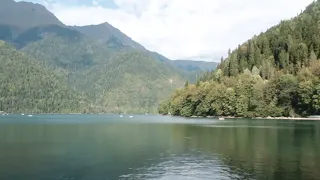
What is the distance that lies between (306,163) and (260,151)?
41.1ft

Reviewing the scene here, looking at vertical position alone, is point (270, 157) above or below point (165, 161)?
above

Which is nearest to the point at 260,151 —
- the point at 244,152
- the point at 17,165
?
the point at 244,152

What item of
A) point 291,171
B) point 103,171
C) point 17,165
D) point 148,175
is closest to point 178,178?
point 148,175

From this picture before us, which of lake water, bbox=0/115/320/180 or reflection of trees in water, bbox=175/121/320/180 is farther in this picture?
reflection of trees in water, bbox=175/121/320/180

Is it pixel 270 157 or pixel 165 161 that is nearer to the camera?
pixel 165 161

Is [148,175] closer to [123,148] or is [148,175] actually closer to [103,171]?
[103,171]

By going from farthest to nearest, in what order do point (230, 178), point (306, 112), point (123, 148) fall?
point (306, 112)
point (123, 148)
point (230, 178)

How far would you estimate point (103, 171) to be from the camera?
44.2m

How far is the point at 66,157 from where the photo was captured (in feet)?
183

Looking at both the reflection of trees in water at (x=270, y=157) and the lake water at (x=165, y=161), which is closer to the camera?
the lake water at (x=165, y=161)

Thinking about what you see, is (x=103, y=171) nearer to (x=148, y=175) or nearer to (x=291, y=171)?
(x=148, y=175)

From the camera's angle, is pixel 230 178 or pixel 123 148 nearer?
pixel 230 178

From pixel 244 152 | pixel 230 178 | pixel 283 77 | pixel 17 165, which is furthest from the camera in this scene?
pixel 283 77

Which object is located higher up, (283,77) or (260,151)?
(283,77)
